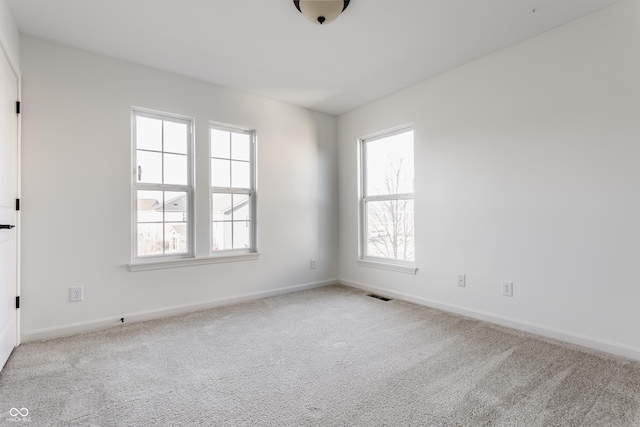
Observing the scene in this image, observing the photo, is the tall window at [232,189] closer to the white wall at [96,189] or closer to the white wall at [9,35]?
the white wall at [96,189]

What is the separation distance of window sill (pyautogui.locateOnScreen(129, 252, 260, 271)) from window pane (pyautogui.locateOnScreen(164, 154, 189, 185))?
32.6 inches

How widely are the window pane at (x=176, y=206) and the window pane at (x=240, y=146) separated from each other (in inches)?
30.5

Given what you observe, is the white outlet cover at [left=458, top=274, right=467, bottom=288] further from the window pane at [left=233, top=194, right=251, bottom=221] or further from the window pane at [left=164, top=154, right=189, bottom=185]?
the window pane at [left=164, top=154, right=189, bottom=185]

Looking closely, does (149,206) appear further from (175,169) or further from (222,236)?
(222,236)

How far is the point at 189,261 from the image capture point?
334cm

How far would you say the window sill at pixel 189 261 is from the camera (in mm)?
3053

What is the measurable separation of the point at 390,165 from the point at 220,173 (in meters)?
2.09

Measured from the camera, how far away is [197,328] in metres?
2.86

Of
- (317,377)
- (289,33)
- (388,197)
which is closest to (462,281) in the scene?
(388,197)

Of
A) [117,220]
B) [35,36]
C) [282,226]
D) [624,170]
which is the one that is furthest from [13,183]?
[624,170]

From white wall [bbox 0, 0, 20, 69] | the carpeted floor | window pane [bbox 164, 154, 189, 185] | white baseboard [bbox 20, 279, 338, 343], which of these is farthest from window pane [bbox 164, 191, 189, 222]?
white wall [bbox 0, 0, 20, 69]

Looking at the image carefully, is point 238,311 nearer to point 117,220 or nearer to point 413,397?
point 117,220

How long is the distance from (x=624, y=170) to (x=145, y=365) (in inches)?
142

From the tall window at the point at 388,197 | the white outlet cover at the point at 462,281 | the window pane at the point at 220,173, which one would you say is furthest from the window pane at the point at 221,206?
the white outlet cover at the point at 462,281
